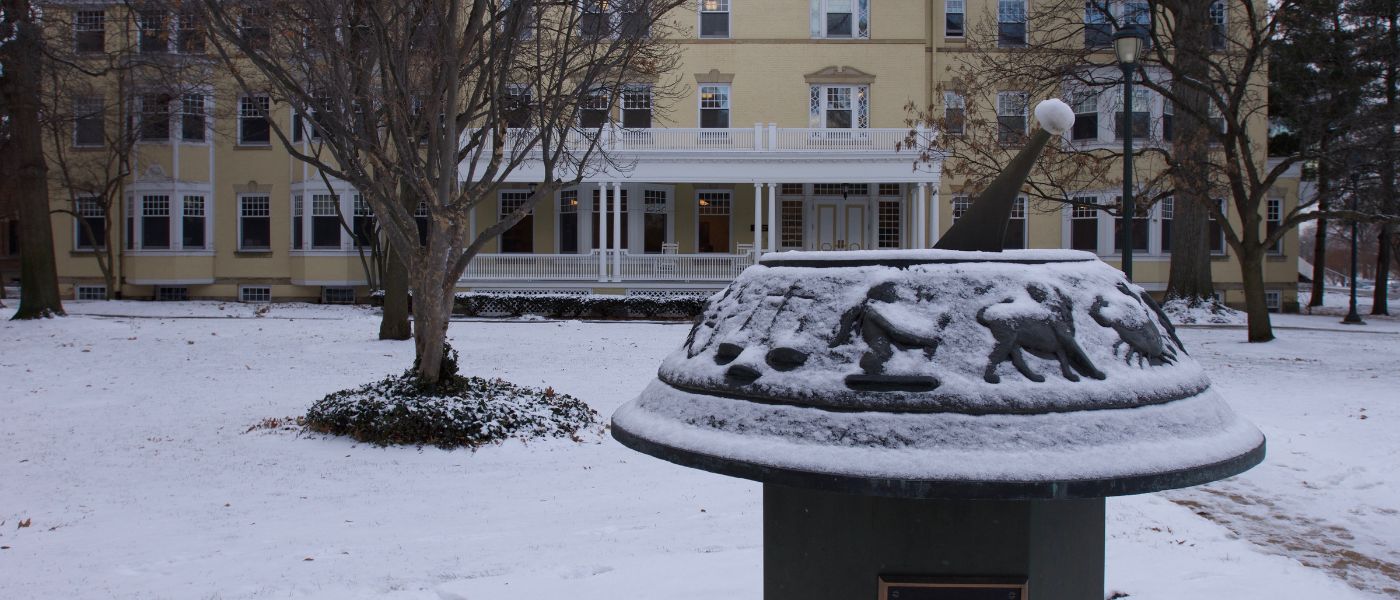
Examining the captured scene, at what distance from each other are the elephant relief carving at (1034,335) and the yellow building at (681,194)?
954 inches

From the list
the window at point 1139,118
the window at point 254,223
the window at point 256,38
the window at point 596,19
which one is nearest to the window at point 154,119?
the window at point 254,223

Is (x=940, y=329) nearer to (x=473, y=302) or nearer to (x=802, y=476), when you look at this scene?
(x=802, y=476)

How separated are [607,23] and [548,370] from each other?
5.08m

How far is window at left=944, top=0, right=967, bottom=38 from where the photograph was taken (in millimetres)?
28406

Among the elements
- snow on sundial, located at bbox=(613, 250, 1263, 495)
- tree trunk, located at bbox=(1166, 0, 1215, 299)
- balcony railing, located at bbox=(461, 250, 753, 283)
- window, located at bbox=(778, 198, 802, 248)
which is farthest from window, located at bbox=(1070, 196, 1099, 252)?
snow on sundial, located at bbox=(613, 250, 1263, 495)

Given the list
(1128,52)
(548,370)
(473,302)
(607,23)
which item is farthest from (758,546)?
(473,302)

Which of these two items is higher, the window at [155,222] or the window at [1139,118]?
the window at [1139,118]

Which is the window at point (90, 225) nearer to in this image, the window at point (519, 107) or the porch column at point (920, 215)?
the window at point (519, 107)

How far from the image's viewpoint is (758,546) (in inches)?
223

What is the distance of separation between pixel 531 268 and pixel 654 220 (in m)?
4.95

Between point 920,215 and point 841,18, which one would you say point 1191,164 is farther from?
point 841,18

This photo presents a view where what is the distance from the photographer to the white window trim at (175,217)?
28.5 meters

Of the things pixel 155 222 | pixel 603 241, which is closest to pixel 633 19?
pixel 603 241

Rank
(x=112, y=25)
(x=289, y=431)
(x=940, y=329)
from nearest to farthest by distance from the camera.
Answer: (x=940, y=329), (x=289, y=431), (x=112, y=25)
